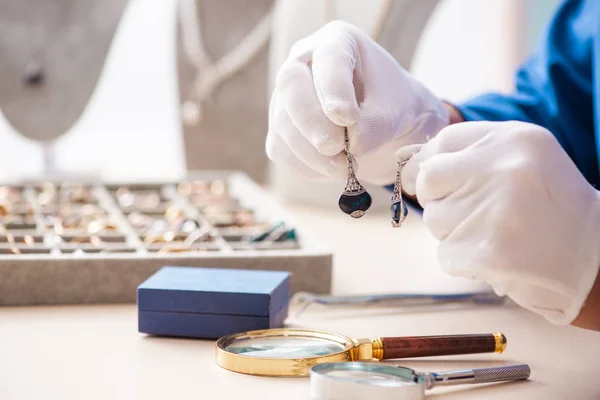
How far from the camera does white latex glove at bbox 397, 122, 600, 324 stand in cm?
52

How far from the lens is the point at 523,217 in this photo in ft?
1.69

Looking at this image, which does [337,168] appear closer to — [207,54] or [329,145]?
[329,145]

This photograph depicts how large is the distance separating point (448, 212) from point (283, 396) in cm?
17

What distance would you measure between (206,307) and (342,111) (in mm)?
208

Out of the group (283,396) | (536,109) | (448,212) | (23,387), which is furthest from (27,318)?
(536,109)

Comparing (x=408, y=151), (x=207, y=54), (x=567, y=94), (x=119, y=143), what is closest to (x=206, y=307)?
(x=408, y=151)

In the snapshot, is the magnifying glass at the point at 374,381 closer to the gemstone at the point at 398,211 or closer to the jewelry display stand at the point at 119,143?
the gemstone at the point at 398,211

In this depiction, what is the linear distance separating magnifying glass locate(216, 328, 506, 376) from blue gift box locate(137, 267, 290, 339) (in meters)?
0.04

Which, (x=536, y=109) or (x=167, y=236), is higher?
(x=536, y=109)

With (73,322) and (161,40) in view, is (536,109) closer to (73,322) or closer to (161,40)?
(73,322)

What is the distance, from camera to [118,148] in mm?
2463

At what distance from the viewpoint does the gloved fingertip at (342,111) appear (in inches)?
24.8

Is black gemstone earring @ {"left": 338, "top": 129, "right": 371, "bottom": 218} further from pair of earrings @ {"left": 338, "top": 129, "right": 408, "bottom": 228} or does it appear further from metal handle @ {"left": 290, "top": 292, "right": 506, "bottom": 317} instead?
metal handle @ {"left": 290, "top": 292, "right": 506, "bottom": 317}

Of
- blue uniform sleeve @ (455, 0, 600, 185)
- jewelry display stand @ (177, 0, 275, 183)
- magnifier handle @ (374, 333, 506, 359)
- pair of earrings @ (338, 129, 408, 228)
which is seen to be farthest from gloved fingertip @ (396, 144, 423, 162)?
jewelry display stand @ (177, 0, 275, 183)
